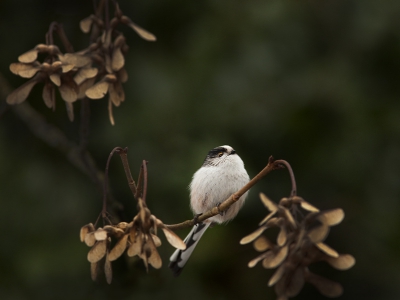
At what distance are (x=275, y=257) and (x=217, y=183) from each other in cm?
176

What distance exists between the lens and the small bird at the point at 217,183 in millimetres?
3697

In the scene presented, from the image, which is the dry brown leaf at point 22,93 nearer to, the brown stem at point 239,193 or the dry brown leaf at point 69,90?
the dry brown leaf at point 69,90

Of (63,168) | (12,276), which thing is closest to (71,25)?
(63,168)

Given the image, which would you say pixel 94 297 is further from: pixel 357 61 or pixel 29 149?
pixel 357 61

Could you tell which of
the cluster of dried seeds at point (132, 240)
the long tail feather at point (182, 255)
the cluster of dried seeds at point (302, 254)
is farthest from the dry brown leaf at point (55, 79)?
the long tail feather at point (182, 255)

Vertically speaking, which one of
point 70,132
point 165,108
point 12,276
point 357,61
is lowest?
point 12,276

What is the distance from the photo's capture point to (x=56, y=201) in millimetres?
4902

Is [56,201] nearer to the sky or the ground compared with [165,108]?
nearer to the ground

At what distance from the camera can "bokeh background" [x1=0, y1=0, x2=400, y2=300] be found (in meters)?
4.91

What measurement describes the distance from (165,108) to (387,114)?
193 cm

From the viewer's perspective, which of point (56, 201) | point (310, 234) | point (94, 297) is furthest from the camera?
point (56, 201)

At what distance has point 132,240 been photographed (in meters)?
2.12

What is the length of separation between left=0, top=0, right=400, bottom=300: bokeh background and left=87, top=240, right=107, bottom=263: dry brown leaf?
251cm

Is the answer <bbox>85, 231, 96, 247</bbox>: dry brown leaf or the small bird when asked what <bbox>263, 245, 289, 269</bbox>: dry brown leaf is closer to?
<bbox>85, 231, 96, 247</bbox>: dry brown leaf
